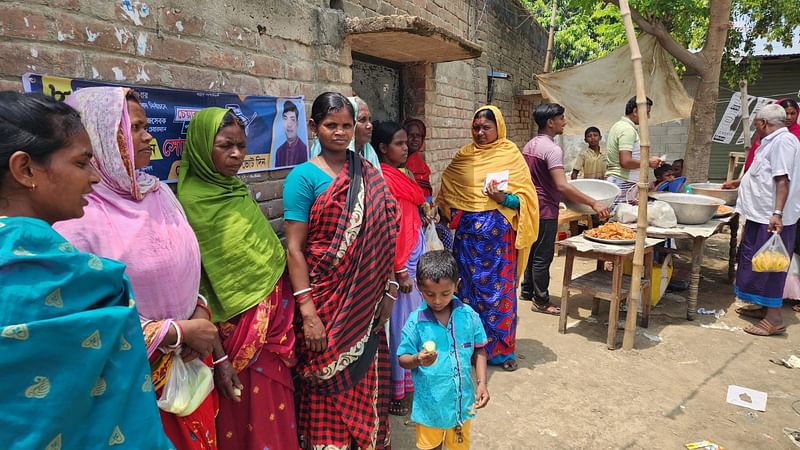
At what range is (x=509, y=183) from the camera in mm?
3471

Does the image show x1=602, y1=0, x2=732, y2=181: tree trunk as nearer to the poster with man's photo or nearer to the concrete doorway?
the concrete doorway

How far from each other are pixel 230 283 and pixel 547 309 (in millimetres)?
3714

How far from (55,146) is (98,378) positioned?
0.54 meters

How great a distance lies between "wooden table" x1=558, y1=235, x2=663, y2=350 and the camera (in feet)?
12.8

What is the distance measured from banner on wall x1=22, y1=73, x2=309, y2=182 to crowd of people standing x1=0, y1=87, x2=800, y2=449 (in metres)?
0.17

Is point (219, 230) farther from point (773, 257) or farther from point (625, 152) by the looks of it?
point (625, 152)

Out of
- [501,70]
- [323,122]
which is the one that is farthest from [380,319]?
[501,70]

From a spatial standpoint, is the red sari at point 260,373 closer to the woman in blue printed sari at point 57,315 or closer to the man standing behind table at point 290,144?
the woman in blue printed sari at point 57,315

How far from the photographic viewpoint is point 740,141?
12.6 meters

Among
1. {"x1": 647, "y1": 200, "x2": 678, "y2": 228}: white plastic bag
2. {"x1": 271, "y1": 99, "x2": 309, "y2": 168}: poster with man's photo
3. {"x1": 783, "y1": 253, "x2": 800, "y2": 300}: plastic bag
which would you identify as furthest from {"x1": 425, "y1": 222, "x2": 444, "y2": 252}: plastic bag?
{"x1": 783, "y1": 253, "x2": 800, "y2": 300}: plastic bag

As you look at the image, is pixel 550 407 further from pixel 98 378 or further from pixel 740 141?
pixel 740 141

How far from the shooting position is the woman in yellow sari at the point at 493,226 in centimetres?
347

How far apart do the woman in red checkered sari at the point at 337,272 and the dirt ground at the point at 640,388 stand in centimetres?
66

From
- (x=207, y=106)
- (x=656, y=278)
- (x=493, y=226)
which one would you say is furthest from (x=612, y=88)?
(x=207, y=106)
